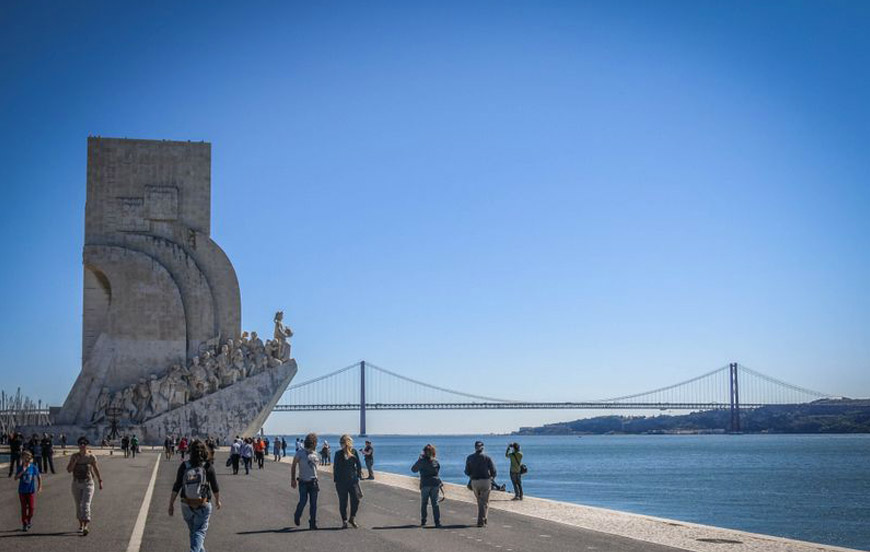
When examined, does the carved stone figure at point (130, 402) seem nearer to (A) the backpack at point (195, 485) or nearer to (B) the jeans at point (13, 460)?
(B) the jeans at point (13, 460)

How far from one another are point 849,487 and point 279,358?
19554 millimetres

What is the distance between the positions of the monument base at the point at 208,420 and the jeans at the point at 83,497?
2711cm

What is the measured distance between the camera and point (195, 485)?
7.34 metres

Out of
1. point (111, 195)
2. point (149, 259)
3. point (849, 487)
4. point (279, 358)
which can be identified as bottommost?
point (849, 487)

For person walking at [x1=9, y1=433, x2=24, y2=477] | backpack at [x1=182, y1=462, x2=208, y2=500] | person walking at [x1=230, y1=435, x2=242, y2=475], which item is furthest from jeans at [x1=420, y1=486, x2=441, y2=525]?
person walking at [x1=9, y1=433, x2=24, y2=477]

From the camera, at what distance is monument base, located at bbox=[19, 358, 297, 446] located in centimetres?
3659

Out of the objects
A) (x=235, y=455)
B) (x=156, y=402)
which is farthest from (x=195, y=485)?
(x=156, y=402)

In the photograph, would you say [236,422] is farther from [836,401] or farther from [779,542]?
[836,401]

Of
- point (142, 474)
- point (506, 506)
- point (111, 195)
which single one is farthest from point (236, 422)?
point (506, 506)

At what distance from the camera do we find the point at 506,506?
13.7 meters

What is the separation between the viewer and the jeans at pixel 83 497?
952 cm

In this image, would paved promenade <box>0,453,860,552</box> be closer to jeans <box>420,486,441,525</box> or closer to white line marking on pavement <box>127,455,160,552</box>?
white line marking on pavement <box>127,455,160,552</box>

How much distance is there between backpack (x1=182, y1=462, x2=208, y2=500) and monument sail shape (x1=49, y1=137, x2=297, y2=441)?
99.0ft

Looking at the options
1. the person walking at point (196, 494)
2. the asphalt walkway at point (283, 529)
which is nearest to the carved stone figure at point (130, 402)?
the asphalt walkway at point (283, 529)
